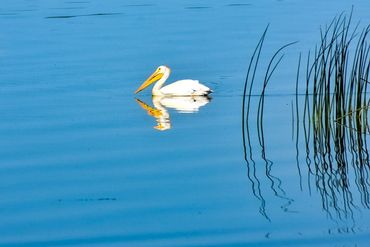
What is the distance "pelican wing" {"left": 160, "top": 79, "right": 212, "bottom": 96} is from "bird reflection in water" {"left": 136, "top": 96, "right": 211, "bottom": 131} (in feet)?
0.25

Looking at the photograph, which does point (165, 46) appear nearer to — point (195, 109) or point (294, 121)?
point (195, 109)

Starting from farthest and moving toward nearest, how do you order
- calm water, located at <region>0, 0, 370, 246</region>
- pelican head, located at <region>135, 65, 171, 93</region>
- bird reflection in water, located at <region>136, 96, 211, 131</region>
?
pelican head, located at <region>135, 65, 171, 93</region> < bird reflection in water, located at <region>136, 96, 211, 131</region> < calm water, located at <region>0, 0, 370, 246</region>

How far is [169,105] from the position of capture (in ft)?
43.5

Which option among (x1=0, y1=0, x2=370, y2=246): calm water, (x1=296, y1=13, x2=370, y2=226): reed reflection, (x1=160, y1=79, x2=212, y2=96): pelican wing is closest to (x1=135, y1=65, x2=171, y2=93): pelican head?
(x1=0, y1=0, x2=370, y2=246): calm water

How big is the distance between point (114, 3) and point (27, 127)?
15.0m

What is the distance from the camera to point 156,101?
13711 millimetres

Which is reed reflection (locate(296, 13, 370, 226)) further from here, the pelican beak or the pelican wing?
the pelican beak

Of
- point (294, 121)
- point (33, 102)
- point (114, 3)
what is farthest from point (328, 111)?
point (114, 3)

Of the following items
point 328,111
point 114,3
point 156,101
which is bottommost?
point 114,3

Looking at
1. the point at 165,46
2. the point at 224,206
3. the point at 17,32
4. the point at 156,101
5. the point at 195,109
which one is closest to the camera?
the point at 224,206

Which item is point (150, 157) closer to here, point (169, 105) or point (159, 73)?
point (169, 105)

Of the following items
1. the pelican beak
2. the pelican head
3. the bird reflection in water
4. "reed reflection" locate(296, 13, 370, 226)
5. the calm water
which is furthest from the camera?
the pelican head

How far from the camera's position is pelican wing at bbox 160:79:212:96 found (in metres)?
13.3

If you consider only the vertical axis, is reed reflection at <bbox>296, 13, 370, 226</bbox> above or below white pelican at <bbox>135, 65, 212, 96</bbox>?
above
